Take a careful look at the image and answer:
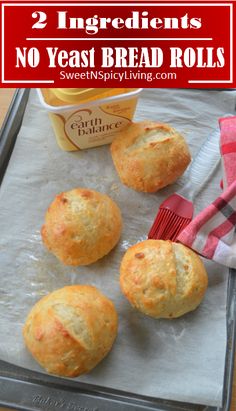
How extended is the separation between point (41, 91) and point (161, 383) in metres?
0.80

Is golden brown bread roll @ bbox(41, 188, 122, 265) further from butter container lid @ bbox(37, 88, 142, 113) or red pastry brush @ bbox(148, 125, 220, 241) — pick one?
butter container lid @ bbox(37, 88, 142, 113)

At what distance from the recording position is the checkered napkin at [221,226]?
1163mm

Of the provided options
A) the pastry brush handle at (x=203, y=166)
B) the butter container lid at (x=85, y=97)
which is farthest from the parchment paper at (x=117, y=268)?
the butter container lid at (x=85, y=97)

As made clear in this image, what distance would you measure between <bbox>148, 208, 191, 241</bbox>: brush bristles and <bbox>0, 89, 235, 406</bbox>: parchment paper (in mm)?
29

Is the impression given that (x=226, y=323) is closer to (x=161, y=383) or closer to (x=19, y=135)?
(x=161, y=383)

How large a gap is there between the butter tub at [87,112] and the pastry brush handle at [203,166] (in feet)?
0.79

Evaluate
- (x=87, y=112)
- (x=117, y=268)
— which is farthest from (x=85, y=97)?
(x=117, y=268)

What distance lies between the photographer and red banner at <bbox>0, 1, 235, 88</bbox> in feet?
3.88

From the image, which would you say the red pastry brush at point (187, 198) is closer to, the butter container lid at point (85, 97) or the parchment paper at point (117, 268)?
the parchment paper at point (117, 268)

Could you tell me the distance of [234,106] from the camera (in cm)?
141

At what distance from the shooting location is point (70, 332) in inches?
39.0

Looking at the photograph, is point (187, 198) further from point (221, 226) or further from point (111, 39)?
point (111, 39)

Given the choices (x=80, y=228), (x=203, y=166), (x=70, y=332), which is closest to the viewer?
(x=70, y=332)

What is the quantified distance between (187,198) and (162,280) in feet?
1.03
